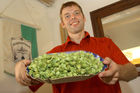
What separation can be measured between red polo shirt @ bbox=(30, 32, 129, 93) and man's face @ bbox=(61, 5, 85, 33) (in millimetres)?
109

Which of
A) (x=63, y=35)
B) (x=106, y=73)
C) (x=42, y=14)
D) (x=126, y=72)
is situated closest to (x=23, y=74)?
(x=106, y=73)

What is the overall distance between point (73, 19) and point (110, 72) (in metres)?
0.59

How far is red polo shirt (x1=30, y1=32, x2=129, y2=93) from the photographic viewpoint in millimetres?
790

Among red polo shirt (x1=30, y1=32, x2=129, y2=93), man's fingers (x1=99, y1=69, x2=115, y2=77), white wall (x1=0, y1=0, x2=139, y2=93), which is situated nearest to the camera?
man's fingers (x1=99, y1=69, x2=115, y2=77)

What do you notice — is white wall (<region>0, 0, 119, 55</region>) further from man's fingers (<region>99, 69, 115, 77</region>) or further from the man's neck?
man's fingers (<region>99, 69, 115, 77</region>)

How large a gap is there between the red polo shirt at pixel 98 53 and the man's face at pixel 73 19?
0.36 ft

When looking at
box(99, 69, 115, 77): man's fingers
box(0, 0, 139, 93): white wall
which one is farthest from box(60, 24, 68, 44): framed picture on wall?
box(99, 69, 115, 77): man's fingers

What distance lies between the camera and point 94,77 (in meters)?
0.83

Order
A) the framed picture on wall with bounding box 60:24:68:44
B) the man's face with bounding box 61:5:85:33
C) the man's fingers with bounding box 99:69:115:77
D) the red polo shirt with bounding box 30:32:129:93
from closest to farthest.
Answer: the man's fingers with bounding box 99:69:115:77, the red polo shirt with bounding box 30:32:129:93, the man's face with bounding box 61:5:85:33, the framed picture on wall with bounding box 60:24:68:44

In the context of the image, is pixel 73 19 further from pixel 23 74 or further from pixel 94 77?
pixel 23 74

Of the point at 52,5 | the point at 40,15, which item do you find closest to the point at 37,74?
the point at 40,15

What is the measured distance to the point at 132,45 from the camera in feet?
4.74

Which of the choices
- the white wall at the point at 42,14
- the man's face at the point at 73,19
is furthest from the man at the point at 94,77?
the white wall at the point at 42,14

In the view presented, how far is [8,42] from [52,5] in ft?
A: 3.61
